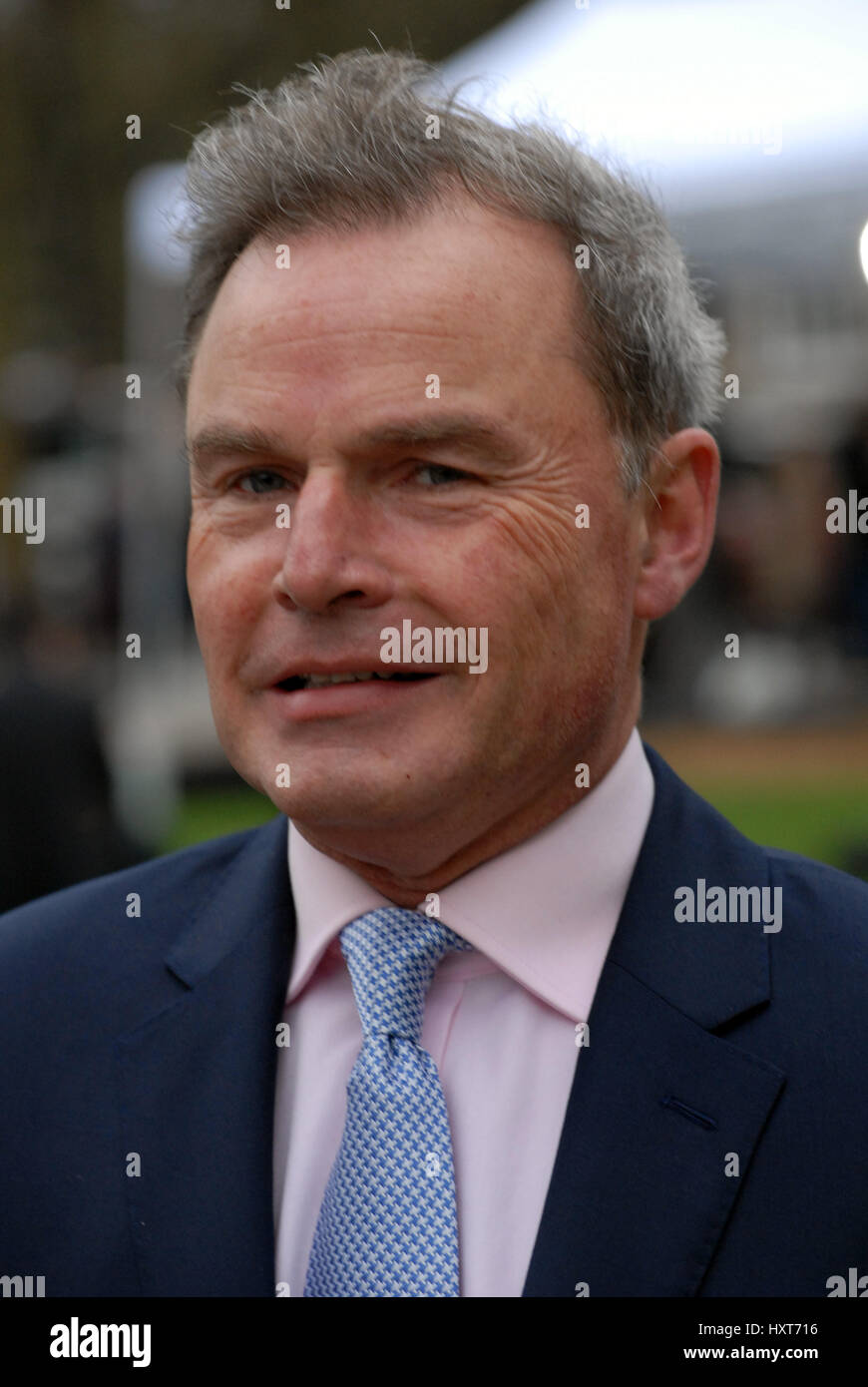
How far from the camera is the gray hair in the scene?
192cm

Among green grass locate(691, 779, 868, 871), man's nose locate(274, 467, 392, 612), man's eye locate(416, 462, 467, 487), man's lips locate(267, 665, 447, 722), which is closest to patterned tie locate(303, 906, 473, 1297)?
man's lips locate(267, 665, 447, 722)

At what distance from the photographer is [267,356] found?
1.88 m

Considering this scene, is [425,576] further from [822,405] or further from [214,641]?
[822,405]

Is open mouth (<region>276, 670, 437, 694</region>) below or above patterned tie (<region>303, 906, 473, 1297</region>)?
above

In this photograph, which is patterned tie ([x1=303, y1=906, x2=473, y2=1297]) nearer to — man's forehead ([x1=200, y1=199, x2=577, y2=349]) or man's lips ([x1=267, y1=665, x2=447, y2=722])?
man's lips ([x1=267, y1=665, x2=447, y2=722])

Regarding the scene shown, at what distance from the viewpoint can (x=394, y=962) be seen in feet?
6.33

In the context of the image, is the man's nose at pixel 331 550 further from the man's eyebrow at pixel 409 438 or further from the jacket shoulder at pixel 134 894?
the jacket shoulder at pixel 134 894

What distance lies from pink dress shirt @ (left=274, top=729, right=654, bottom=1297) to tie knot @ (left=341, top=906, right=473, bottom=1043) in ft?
0.09

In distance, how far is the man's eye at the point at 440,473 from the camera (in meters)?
1.87

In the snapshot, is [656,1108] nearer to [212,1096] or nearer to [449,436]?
[212,1096]

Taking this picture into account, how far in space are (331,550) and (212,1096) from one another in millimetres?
732

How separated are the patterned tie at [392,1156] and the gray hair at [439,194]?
2.44 ft

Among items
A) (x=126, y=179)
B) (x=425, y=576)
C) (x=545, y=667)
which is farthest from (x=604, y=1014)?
(x=126, y=179)

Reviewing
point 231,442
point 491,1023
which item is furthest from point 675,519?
point 491,1023
